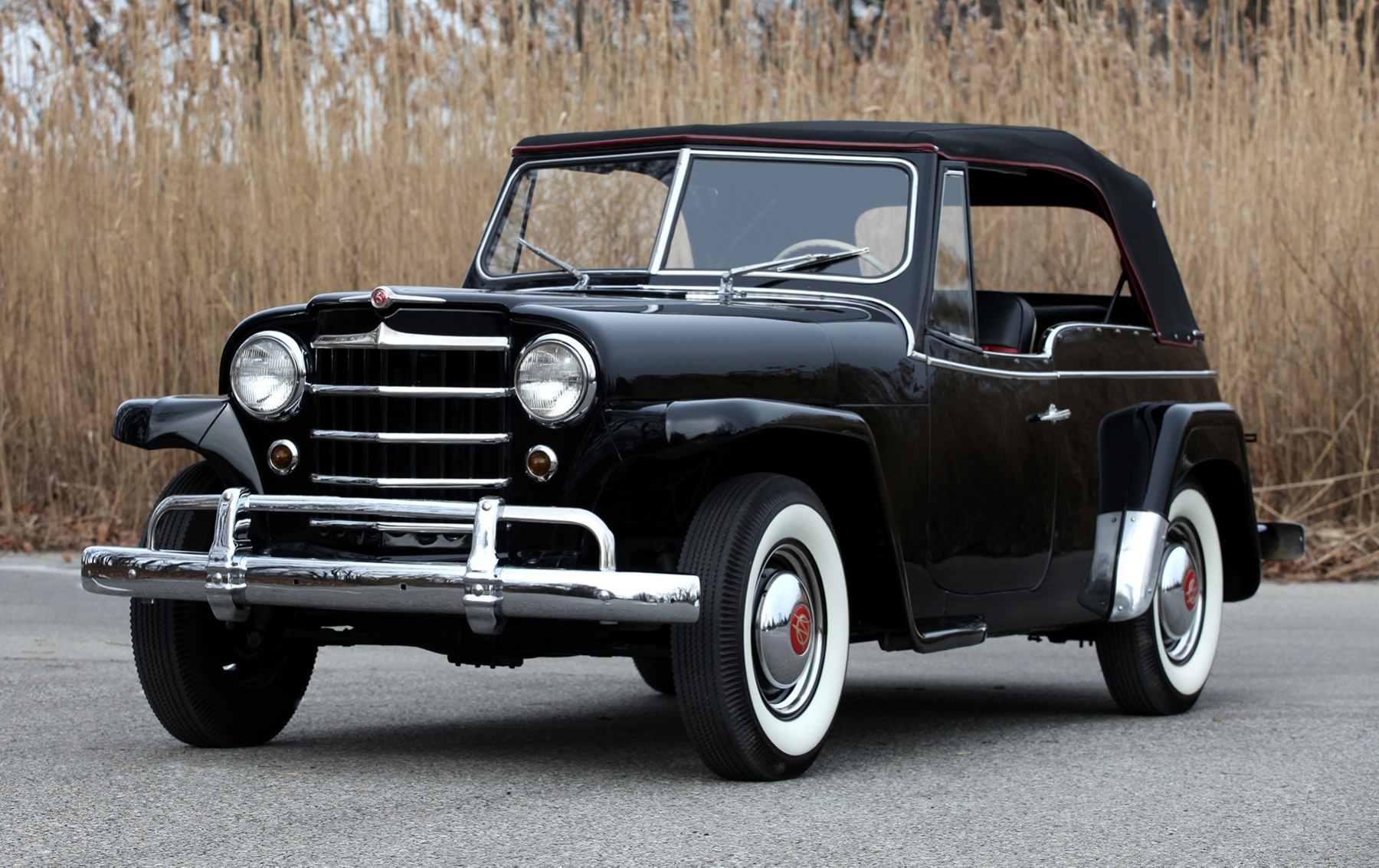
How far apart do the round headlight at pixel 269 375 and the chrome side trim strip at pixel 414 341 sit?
19 centimetres

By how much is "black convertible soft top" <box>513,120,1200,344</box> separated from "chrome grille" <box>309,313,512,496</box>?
4.33 ft

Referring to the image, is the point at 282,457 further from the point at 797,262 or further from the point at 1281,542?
the point at 1281,542

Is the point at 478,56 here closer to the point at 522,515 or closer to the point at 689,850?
the point at 522,515

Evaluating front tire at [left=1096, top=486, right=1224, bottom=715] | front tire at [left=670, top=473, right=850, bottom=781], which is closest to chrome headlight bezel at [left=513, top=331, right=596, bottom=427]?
front tire at [left=670, top=473, right=850, bottom=781]

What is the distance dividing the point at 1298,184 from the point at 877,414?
622 centimetres

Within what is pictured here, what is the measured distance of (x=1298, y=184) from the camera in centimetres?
1021

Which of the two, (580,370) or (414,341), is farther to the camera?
(414,341)

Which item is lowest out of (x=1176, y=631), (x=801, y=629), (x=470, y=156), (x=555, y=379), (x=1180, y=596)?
(x=1176, y=631)

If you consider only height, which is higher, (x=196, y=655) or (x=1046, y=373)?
(x=1046, y=373)

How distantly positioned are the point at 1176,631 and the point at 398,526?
9.71 ft

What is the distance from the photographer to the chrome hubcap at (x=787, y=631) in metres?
4.39

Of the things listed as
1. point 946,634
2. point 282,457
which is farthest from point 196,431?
point 946,634

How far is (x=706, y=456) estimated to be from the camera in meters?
4.43

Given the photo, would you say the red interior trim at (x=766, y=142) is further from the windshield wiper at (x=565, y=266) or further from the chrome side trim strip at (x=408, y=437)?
the chrome side trim strip at (x=408, y=437)
